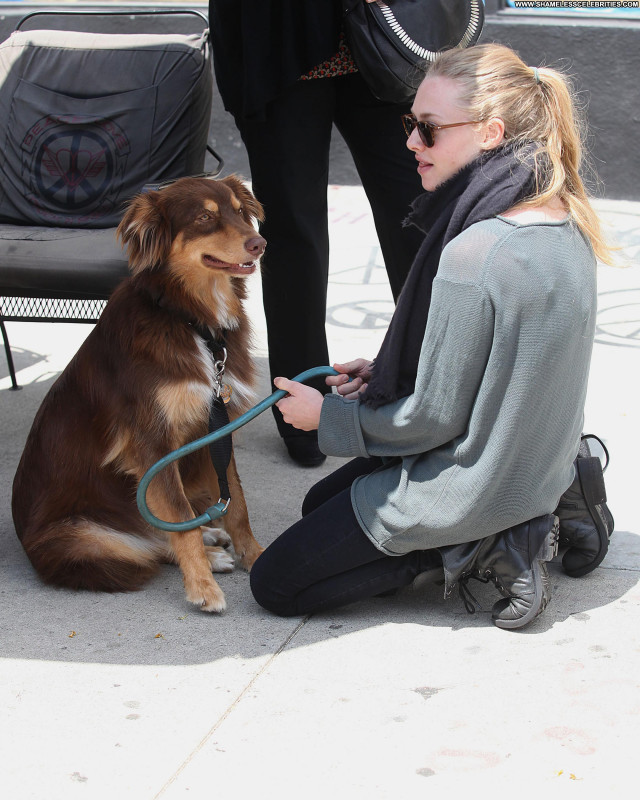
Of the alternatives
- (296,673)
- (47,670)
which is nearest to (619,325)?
(296,673)

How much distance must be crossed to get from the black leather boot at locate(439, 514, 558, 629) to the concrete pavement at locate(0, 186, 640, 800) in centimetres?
7

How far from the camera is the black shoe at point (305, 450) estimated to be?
381cm

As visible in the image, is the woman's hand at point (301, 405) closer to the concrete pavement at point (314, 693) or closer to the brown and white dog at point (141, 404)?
the brown and white dog at point (141, 404)

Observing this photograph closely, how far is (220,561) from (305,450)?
0.82 metres

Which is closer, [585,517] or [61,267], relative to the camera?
[585,517]

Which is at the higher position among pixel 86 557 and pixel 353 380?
pixel 353 380

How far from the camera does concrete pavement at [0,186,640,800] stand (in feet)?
6.69

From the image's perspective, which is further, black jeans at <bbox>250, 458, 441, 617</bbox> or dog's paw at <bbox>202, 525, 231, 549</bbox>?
dog's paw at <bbox>202, 525, 231, 549</bbox>

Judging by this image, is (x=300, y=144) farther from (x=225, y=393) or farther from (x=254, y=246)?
(x=225, y=393)

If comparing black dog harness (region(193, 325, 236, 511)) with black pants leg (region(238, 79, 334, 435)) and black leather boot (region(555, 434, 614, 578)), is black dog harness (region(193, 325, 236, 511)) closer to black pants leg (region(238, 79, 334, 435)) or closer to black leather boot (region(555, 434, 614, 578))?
black pants leg (region(238, 79, 334, 435))

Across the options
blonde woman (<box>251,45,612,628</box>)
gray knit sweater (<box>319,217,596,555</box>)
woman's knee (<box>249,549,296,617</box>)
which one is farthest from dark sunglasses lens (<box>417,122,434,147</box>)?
woman's knee (<box>249,549,296,617</box>)

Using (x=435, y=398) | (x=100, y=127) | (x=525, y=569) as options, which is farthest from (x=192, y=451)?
(x=100, y=127)

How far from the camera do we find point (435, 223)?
8.21 feet

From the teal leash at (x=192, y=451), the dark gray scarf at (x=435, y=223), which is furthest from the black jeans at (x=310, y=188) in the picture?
the dark gray scarf at (x=435, y=223)
